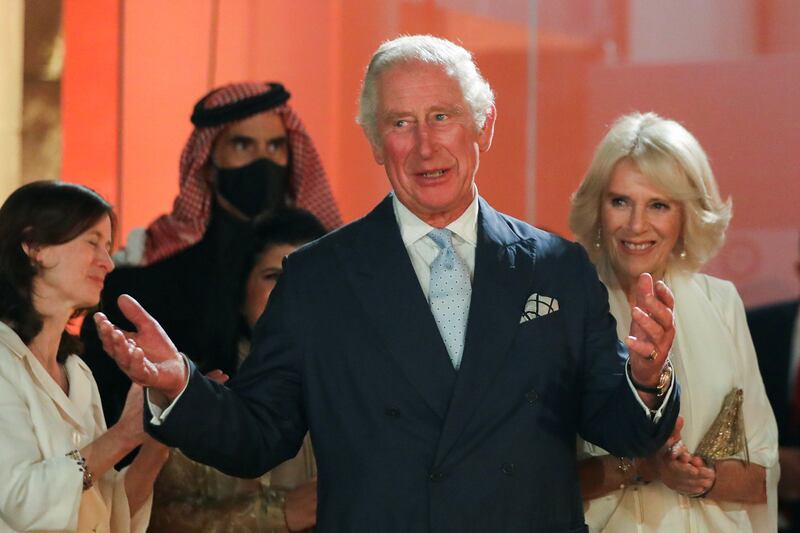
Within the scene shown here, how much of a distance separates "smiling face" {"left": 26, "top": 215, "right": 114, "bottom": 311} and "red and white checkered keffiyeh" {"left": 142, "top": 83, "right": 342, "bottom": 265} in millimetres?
1330

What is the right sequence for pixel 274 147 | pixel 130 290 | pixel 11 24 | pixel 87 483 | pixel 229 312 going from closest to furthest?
pixel 87 483, pixel 229 312, pixel 130 290, pixel 274 147, pixel 11 24

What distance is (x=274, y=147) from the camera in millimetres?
4727

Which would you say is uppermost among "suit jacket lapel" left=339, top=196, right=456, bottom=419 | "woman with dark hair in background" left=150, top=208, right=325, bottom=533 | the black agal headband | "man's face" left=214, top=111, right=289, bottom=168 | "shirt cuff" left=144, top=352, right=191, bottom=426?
the black agal headband

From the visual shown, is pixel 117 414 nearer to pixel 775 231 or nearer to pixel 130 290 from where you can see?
pixel 130 290

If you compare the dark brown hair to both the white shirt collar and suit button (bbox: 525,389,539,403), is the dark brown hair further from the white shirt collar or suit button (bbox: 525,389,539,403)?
suit button (bbox: 525,389,539,403)

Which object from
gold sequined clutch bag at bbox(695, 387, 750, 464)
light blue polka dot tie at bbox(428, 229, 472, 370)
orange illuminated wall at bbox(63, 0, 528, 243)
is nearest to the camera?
light blue polka dot tie at bbox(428, 229, 472, 370)

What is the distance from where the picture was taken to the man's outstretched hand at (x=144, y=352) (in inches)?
94.2

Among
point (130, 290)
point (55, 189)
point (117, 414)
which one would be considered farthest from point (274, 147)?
point (55, 189)

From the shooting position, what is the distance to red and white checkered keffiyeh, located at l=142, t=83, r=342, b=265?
15.1 feet

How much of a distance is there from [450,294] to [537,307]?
0.18 metres

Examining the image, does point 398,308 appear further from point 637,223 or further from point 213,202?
point 213,202

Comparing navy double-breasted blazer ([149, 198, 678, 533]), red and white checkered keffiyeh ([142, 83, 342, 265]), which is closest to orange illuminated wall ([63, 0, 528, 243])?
red and white checkered keffiyeh ([142, 83, 342, 265])

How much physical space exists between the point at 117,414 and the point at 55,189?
1.00m

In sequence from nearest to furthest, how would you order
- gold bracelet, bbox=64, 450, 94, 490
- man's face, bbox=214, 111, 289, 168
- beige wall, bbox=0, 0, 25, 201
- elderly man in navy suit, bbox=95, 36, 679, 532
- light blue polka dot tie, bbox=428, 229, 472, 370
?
elderly man in navy suit, bbox=95, 36, 679, 532 < light blue polka dot tie, bbox=428, 229, 472, 370 < gold bracelet, bbox=64, 450, 94, 490 < man's face, bbox=214, 111, 289, 168 < beige wall, bbox=0, 0, 25, 201
